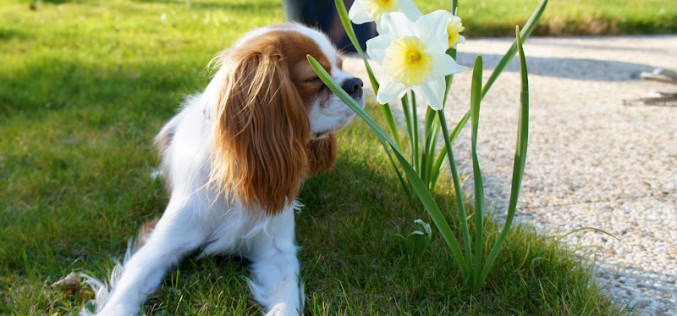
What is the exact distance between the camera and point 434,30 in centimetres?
153

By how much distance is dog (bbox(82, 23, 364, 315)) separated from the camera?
224cm

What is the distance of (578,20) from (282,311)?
6.94m

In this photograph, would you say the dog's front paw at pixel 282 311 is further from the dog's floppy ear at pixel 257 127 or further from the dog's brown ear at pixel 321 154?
the dog's brown ear at pixel 321 154

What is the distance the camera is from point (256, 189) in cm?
229

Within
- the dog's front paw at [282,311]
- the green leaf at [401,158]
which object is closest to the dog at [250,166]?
the dog's front paw at [282,311]

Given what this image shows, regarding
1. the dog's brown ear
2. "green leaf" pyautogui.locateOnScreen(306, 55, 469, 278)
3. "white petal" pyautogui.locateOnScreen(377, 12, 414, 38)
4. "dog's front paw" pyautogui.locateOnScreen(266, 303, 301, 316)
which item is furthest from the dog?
"white petal" pyautogui.locateOnScreen(377, 12, 414, 38)

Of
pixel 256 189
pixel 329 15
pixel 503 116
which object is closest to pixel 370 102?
pixel 503 116

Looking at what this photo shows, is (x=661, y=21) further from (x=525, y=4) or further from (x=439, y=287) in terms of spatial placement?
(x=439, y=287)

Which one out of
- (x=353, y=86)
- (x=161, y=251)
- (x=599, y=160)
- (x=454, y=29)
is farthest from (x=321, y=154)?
(x=599, y=160)

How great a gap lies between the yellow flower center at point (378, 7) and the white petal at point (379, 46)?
0.96ft

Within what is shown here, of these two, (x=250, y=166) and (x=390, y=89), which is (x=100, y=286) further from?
(x=390, y=89)

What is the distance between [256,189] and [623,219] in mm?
1718

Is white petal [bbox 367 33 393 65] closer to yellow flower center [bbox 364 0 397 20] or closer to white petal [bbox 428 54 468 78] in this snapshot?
white petal [bbox 428 54 468 78]

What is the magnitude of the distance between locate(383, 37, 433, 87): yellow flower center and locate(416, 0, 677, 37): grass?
638 cm
